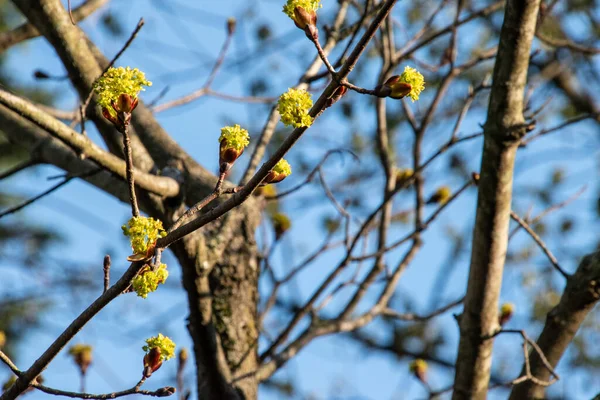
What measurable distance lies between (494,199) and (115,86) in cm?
112

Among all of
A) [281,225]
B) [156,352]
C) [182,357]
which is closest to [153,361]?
[156,352]

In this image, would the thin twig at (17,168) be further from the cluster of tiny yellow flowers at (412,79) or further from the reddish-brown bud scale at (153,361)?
the cluster of tiny yellow flowers at (412,79)

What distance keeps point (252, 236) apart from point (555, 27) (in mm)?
4146

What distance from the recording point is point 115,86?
42.2 inches

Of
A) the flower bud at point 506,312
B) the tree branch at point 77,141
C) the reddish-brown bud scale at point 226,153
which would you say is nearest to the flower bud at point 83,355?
the tree branch at point 77,141

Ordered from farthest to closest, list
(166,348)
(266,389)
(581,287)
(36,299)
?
(36,299)
(266,389)
(581,287)
(166,348)

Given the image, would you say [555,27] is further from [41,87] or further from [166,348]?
[166,348]

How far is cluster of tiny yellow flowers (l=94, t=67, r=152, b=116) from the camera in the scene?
107 centimetres

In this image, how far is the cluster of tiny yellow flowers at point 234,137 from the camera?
1124 millimetres

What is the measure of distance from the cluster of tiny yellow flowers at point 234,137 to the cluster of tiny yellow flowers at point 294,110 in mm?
133

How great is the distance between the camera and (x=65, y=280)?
4949 millimetres

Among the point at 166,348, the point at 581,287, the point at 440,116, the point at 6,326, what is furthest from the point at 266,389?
the point at 166,348

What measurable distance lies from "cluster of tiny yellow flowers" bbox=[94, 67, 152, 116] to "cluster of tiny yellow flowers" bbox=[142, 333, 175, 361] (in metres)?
0.44

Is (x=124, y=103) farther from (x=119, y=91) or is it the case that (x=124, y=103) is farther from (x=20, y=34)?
(x=20, y=34)
